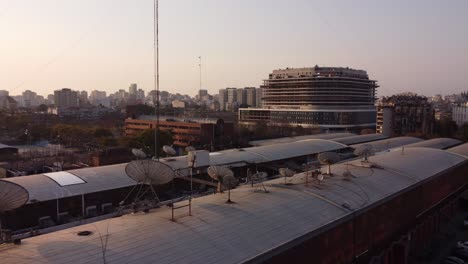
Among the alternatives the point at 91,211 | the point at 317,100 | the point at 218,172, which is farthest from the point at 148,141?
the point at 317,100

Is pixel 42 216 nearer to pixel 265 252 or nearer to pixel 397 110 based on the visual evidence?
pixel 265 252

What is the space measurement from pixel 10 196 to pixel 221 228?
288 inches

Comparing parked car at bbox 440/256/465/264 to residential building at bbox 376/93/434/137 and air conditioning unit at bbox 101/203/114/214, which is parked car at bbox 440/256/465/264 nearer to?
air conditioning unit at bbox 101/203/114/214

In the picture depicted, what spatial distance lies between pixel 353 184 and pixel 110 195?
1504cm

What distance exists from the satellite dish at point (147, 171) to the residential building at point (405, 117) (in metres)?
72.0

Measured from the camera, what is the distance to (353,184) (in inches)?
870

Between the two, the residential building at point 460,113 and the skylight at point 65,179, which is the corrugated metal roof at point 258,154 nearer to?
the skylight at point 65,179

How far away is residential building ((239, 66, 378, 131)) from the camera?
331 ft

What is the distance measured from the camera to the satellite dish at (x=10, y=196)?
13141 millimetres

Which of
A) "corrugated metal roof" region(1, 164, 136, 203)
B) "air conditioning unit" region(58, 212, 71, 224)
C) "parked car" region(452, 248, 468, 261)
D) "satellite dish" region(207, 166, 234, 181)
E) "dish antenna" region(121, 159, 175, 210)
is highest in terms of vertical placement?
"dish antenna" region(121, 159, 175, 210)

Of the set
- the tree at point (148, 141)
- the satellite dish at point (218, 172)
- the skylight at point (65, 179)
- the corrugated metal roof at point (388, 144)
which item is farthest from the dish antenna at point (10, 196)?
the tree at point (148, 141)

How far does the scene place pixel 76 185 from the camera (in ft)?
81.0

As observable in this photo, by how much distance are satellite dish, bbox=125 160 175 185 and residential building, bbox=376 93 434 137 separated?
72.0m

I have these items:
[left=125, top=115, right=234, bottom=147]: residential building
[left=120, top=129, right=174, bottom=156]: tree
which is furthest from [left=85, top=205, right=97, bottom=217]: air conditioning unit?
[left=125, top=115, right=234, bottom=147]: residential building
